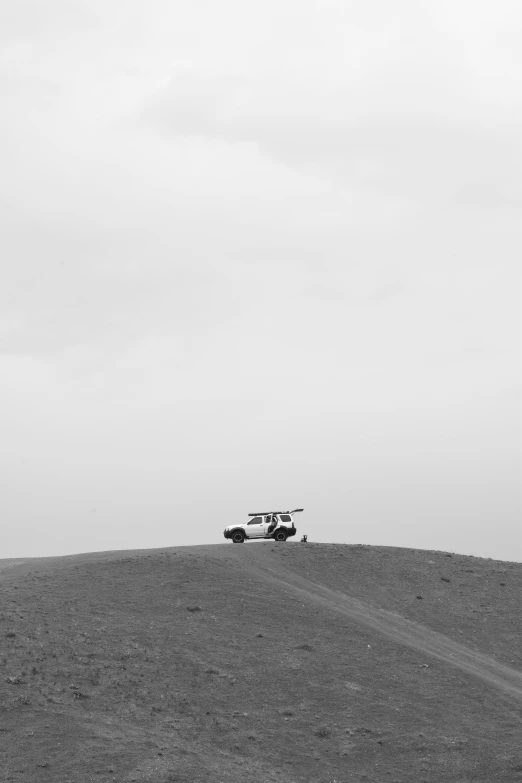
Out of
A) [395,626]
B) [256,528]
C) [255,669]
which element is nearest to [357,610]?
[395,626]

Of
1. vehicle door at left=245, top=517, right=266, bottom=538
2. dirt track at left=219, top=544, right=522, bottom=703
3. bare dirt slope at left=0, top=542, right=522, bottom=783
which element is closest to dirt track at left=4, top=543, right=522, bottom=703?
dirt track at left=219, top=544, right=522, bottom=703

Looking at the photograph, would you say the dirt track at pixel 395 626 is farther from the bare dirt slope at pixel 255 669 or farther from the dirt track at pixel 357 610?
the bare dirt slope at pixel 255 669

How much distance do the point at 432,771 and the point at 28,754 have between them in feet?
38.7

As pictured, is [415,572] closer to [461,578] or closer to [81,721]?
[461,578]

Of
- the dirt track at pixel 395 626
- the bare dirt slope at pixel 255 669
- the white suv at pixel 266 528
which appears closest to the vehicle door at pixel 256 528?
the white suv at pixel 266 528

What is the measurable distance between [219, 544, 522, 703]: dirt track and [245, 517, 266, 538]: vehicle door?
4148mm

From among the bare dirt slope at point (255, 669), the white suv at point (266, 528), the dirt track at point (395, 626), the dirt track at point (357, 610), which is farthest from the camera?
the white suv at point (266, 528)

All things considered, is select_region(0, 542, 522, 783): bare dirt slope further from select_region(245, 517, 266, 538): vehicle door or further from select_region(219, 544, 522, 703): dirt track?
select_region(245, 517, 266, 538): vehicle door

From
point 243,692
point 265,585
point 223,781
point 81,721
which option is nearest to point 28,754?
point 81,721

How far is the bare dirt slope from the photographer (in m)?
24.7

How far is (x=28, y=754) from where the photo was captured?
2322cm

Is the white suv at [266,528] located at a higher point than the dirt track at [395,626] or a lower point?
higher

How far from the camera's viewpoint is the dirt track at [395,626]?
33.4m

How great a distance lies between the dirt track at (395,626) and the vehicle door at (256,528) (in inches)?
163
